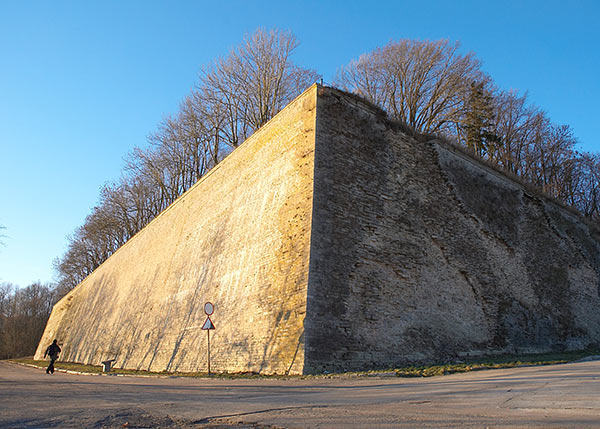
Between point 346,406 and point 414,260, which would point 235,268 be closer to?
point 414,260

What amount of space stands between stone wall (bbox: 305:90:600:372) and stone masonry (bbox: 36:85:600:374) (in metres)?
0.04

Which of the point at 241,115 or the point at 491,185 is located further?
the point at 241,115

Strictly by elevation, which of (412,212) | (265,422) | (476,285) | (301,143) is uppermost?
(301,143)

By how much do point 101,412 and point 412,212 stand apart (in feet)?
33.6

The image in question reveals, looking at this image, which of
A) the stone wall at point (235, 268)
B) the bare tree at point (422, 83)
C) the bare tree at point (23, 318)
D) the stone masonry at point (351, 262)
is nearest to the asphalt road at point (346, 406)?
the stone masonry at point (351, 262)

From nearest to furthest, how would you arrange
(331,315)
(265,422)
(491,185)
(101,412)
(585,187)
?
(265,422)
(101,412)
(331,315)
(491,185)
(585,187)

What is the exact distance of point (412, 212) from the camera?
43.8 feet

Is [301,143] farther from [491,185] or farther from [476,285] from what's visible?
[491,185]

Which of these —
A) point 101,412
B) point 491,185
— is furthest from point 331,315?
point 491,185

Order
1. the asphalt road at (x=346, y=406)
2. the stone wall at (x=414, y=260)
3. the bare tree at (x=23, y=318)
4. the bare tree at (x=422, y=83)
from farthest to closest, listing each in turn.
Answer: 1. the bare tree at (x=23, y=318)
2. the bare tree at (x=422, y=83)
3. the stone wall at (x=414, y=260)
4. the asphalt road at (x=346, y=406)

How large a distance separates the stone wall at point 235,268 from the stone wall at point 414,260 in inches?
23.7

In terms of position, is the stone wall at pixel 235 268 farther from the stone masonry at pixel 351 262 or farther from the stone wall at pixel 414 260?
the stone wall at pixel 414 260

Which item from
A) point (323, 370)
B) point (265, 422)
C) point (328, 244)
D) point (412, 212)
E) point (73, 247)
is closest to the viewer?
point (265, 422)

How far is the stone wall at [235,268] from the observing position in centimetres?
1075
